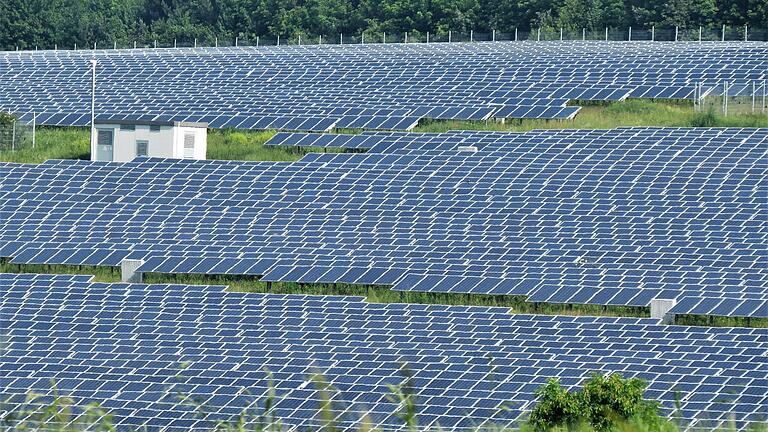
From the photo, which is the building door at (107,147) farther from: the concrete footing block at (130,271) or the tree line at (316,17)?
the tree line at (316,17)

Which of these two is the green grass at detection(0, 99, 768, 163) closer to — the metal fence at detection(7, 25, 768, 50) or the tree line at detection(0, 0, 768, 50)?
the metal fence at detection(7, 25, 768, 50)

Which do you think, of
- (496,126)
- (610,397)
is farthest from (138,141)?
(610,397)

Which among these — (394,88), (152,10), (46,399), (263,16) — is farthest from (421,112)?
(152,10)

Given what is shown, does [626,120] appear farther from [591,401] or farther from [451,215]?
[591,401]

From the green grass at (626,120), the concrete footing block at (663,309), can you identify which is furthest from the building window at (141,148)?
the concrete footing block at (663,309)

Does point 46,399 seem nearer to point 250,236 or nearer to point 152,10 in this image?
point 250,236

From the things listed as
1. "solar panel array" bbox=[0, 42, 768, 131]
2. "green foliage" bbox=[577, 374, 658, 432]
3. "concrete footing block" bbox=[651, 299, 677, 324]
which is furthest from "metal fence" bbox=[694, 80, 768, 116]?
"green foliage" bbox=[577, 374, 658, 432]
